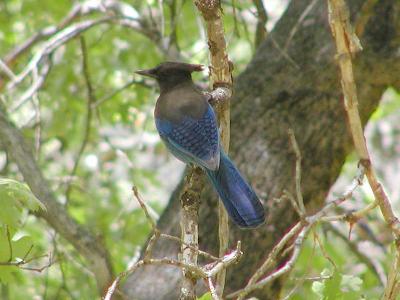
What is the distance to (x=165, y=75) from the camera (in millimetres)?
4066

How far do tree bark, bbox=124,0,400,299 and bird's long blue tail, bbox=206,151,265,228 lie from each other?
42 cm

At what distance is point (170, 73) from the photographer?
13.3 ft

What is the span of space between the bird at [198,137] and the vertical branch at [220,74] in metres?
0.17

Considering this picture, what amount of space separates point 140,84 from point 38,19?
5.54ft

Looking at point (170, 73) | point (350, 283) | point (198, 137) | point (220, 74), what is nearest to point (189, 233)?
point (350, 283)

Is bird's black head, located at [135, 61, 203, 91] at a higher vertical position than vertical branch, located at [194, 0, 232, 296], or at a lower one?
higher

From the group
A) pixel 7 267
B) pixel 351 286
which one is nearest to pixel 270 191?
pixel 351 286

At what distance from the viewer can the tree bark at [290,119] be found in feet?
12.8

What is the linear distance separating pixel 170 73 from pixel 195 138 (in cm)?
45

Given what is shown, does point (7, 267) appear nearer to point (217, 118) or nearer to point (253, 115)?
point (217, 118)

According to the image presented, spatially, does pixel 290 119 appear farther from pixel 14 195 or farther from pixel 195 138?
pixel 14 195

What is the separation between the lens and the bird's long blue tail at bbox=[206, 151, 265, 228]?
3.30m

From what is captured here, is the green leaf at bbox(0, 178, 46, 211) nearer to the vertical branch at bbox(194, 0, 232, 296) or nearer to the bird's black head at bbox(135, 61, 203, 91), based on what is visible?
the vertical branch at bbox(194, 0, 232, 296)

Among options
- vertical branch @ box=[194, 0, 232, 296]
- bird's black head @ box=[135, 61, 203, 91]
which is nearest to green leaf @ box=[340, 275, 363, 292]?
vertical branch @ box=[194, 0, 232, 296]
